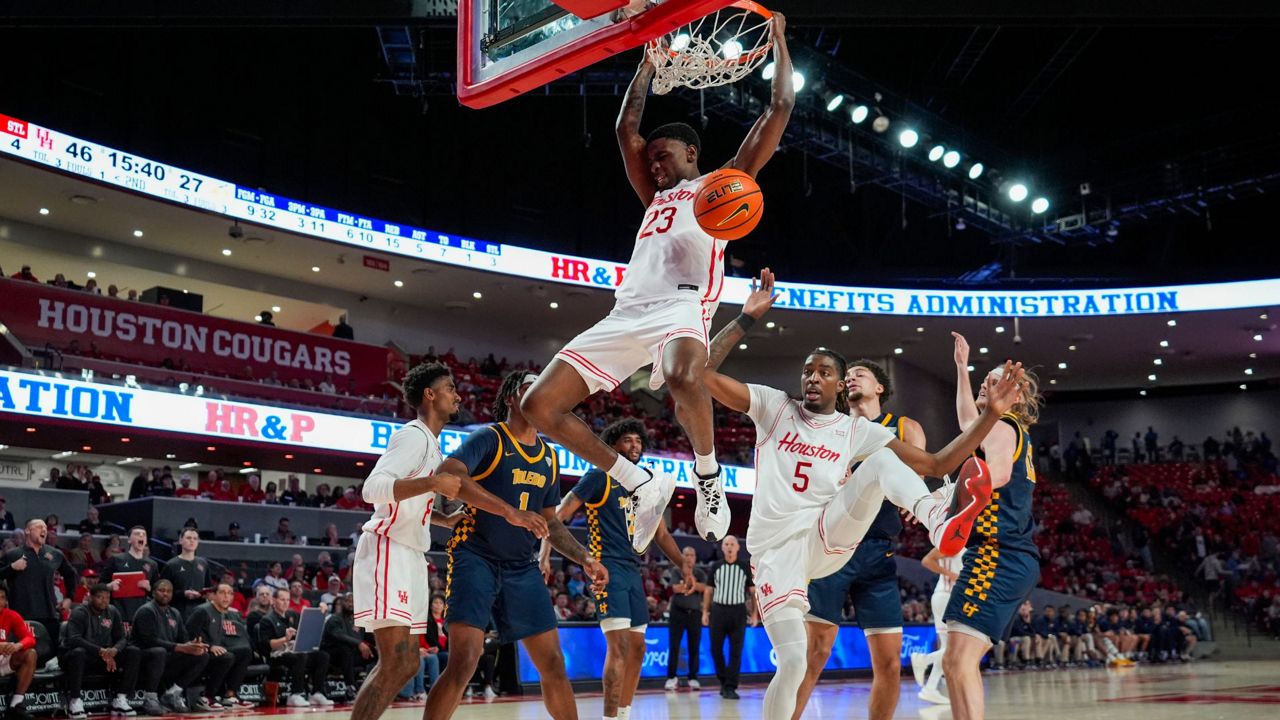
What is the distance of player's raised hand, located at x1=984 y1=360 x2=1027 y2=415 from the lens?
210 inches

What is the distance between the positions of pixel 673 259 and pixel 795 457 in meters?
1.28

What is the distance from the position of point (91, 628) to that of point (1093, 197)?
25171 mm

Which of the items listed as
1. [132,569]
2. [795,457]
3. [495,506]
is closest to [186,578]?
[132,569]

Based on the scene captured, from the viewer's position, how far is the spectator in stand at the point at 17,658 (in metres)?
10.3

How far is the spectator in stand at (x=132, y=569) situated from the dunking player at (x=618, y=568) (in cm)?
609

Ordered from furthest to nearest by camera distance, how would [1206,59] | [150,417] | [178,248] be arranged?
[178,248]
[1206,59]
[150,417]

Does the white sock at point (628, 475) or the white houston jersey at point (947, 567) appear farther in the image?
the white houston jersey at point (947, 567)

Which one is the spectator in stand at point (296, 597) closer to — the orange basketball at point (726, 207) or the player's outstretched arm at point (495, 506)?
the player's outstretched arm at point (495, 506)

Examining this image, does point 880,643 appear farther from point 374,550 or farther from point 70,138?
point 70,138

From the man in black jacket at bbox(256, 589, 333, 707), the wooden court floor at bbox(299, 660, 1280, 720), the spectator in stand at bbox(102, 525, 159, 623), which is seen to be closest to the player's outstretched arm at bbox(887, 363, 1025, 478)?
the wooden court floor at bbox(299, 660, 1280, 720)

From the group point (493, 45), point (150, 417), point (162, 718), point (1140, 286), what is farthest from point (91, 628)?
point (1140, 286)

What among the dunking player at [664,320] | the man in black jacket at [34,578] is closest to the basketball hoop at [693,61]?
the dunking player at [664,320]

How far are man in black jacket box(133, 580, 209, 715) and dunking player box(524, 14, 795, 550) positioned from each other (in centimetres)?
744

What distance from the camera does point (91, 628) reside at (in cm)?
1112
